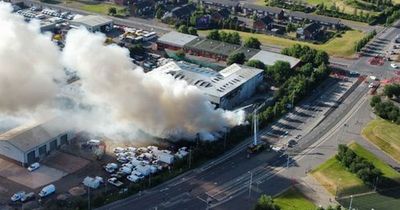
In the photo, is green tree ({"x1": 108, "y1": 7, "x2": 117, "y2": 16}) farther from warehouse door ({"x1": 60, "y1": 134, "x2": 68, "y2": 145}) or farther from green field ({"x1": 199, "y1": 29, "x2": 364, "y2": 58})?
warehouse door ({"x1": 60, "y1": 134, "x2": 68, "y2": 145})

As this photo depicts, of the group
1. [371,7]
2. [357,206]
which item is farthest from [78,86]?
[371,7]

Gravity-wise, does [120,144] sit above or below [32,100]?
below

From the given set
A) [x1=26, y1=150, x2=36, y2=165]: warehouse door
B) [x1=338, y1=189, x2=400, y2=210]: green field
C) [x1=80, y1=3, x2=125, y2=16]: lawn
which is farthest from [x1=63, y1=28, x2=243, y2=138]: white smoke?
[x1=80, y1=3, x2=125, y2=16]: lawn

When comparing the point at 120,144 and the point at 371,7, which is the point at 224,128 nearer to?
the point at 120,144

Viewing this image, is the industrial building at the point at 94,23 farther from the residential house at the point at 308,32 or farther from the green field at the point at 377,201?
the green field at the point at 377,201

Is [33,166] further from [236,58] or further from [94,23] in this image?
[94,23]
